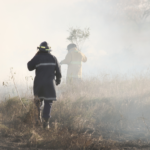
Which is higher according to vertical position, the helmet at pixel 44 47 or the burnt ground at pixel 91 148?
the helmet at pixel 44 47

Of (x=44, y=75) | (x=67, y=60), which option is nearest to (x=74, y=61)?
(x=67, y=60)

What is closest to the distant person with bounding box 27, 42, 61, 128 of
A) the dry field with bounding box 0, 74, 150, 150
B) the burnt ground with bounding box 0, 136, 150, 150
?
the dry field with bounding box 0, 74, 150, 150

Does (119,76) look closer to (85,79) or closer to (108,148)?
(85,79)

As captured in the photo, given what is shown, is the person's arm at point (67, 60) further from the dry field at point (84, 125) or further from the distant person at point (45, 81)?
the distant person at point (45, 81)

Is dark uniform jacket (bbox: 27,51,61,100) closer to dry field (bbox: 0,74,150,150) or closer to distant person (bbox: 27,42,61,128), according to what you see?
distant person (bbox: 27,42,61,128)

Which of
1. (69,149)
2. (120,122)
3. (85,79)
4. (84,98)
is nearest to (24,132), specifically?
(69,149)

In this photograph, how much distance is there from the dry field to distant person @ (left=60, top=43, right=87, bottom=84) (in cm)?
218

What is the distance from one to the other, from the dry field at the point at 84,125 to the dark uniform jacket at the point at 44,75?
1.26ft

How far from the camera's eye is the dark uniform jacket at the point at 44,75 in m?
3.67

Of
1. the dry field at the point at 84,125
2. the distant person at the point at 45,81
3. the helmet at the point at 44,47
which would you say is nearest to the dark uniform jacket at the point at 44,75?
the distant person at the point at 45,81

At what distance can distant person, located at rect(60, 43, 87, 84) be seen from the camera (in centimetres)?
832

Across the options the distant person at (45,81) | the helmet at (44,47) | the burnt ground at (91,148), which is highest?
the helmet at (44,47)

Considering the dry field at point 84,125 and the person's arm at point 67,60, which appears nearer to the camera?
the dry field at point 84,125

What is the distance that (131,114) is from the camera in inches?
192
